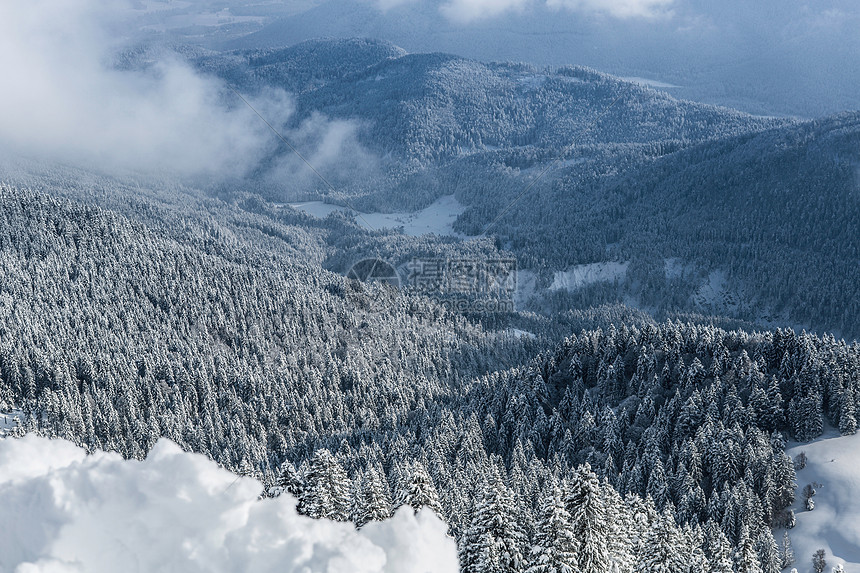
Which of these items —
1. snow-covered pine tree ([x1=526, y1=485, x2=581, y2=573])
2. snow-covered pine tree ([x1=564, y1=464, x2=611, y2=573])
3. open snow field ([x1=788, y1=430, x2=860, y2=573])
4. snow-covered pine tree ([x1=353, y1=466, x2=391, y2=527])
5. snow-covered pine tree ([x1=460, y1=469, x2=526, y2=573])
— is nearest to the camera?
snow-covered pine tree ([x1=526, y1=485, x2=581, y2=573])

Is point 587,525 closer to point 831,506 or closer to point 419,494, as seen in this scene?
point 419,494

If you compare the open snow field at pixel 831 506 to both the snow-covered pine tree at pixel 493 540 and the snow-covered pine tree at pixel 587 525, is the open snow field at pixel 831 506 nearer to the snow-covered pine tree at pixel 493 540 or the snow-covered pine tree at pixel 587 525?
the snow-covered pine tree at pixel 587 525

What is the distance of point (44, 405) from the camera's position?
15425 centimetres

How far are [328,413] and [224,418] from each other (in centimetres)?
2786

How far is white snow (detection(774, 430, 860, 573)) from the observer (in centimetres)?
8319

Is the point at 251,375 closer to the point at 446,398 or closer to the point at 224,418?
the point at 224,418

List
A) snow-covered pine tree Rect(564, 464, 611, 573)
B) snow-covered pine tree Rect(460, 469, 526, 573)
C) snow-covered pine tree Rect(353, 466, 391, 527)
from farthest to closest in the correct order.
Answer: snow-covered pine tree Rect(353, 466, 391, 527) < snow-covered pine tree Rect(564, 464, 611, 573) < snow-covered pine tree Rect(460, 469, 526, 573)

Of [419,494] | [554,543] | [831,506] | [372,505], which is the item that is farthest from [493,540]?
[831,506]

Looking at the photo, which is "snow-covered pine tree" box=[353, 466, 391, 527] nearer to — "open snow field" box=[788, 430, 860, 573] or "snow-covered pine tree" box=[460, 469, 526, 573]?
"snow-covered pine tree" box=[460, 469, 526, 573]

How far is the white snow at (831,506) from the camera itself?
83188 millimetres

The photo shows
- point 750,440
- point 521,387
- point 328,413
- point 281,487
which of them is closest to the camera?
point 281,487

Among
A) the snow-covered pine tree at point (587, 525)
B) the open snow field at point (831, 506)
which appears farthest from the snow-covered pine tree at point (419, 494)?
the open snow field at point (831, 506)

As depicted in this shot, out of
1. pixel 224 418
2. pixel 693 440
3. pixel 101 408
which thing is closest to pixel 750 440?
pixel 693 440

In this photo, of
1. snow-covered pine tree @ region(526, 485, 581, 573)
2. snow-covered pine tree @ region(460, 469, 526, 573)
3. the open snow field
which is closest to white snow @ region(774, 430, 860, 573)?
the open snow field
